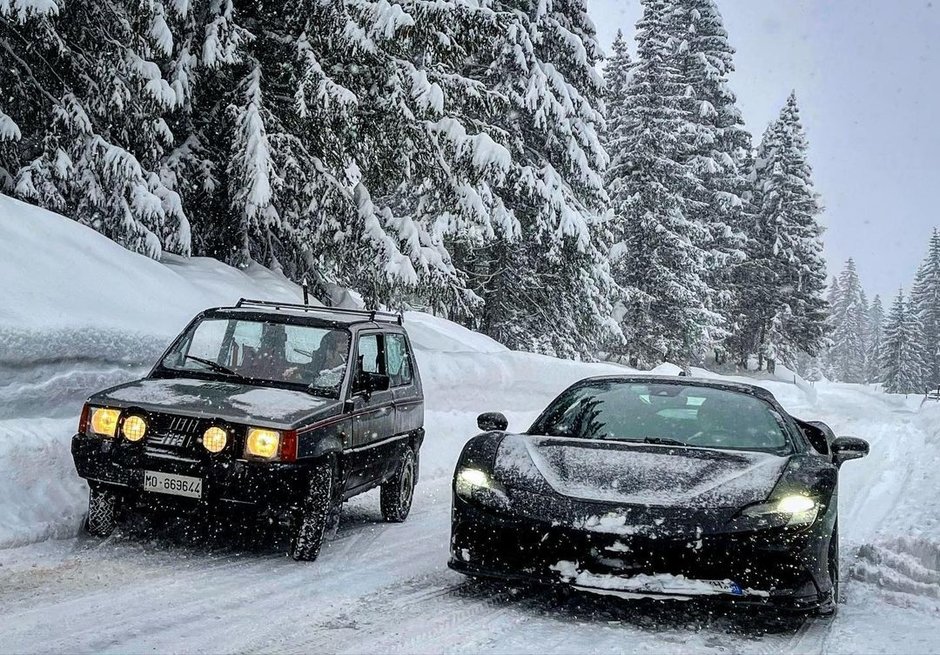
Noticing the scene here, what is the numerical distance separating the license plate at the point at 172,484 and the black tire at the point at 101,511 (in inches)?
18.6

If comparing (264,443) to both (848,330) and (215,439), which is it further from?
(848,330)

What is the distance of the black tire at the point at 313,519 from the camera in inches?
235

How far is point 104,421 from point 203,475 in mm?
842

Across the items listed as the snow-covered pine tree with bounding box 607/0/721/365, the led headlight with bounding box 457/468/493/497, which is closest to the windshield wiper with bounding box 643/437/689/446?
the led headlight with bounding box 457/468/493/497

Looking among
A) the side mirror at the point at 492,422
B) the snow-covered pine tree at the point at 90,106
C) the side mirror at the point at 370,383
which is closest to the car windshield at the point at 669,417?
the side mirror at the point at 492,422

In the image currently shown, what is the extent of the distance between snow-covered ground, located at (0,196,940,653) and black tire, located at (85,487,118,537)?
0.47 feet

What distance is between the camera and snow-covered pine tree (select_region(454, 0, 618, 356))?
Answer: 67.4 ft

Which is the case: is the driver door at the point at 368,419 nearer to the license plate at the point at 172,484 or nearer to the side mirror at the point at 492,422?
the side mirror at the point at 492,422

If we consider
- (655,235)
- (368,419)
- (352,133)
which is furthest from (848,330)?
(368,419)

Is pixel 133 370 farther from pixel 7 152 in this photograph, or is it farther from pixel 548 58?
pixel 548 58

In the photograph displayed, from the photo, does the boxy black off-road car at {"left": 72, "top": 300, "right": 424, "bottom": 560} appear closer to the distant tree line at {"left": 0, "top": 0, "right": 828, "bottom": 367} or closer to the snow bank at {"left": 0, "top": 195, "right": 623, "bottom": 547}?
the snow bank at {"left": 0, "top": 195, "right": 623, "bottom": 547}

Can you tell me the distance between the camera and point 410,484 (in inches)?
322

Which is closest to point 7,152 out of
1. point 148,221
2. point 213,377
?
point 148,221

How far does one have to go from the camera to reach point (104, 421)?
604 cm
